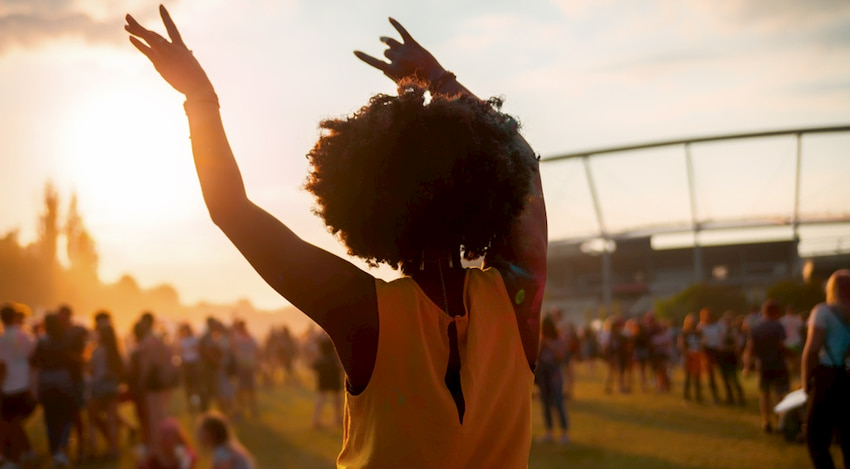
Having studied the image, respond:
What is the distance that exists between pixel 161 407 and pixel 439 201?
32.5 ft

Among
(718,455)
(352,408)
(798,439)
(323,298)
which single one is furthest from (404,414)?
(798,439)

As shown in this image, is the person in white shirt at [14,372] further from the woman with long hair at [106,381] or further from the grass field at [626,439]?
the grass field at [626,439]

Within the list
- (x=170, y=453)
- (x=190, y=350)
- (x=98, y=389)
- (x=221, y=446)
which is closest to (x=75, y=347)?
(x=98, y=389)

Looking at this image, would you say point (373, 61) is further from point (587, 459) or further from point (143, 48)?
point (587, 459)

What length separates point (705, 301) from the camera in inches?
1478

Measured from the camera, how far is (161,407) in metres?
10.5

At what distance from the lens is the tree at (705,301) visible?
37.4m

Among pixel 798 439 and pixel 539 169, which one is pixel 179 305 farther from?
pixel 539 169

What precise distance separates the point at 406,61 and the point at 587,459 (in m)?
8.90

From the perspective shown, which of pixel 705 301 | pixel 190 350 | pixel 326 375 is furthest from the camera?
pixel 705 301

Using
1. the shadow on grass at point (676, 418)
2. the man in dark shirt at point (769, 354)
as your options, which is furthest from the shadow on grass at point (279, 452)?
Result: the man in dark shirt at point (769, 354)

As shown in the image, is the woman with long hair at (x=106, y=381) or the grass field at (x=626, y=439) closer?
the grass field at (x=626, y=439)

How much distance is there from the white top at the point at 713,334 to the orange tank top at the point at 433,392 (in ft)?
47.2

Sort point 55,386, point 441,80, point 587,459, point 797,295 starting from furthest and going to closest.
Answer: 1. point 797,295
2. point 55,386
3. point 587,459
4. point 441,80
